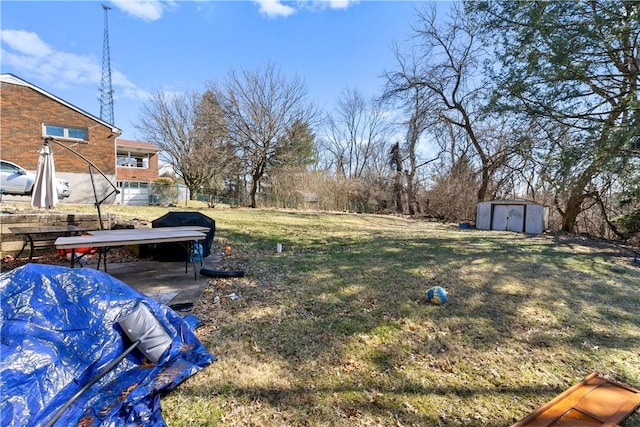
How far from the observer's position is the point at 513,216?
12.6 meters

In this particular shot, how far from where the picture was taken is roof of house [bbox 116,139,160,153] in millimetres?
22952

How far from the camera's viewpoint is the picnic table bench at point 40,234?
13.7ft

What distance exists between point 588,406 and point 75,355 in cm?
349

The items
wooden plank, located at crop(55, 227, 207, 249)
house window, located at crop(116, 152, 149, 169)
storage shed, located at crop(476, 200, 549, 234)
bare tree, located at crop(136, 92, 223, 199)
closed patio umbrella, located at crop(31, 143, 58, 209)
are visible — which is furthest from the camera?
house window, located at crop(116, 152, 149, 169)

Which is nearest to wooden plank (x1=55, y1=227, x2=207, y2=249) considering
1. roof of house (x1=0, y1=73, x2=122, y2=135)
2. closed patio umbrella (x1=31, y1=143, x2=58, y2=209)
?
closed patio umbrella (x1=31, y1=143, x2=58, y2=209)

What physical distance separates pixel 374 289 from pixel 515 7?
7242 millimetres

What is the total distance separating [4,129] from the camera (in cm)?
1223

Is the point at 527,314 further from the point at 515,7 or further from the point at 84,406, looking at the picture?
the point at 515,7

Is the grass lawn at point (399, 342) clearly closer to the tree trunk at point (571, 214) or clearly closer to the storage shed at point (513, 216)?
the storage shed at point (513, 216)

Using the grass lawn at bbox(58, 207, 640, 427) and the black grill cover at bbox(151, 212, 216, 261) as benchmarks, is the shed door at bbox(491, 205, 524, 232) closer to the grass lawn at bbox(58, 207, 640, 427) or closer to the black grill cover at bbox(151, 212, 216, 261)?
the grass lawn at bbox(58, 207, 640, 427)

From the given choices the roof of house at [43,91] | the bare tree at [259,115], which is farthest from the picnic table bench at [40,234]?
→ the bare tree at [259,115]

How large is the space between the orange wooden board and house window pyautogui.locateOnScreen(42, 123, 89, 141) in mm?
17836

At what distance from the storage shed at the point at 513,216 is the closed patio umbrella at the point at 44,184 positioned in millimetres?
14993

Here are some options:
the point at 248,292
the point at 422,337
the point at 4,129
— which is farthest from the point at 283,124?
the point at 422,337
